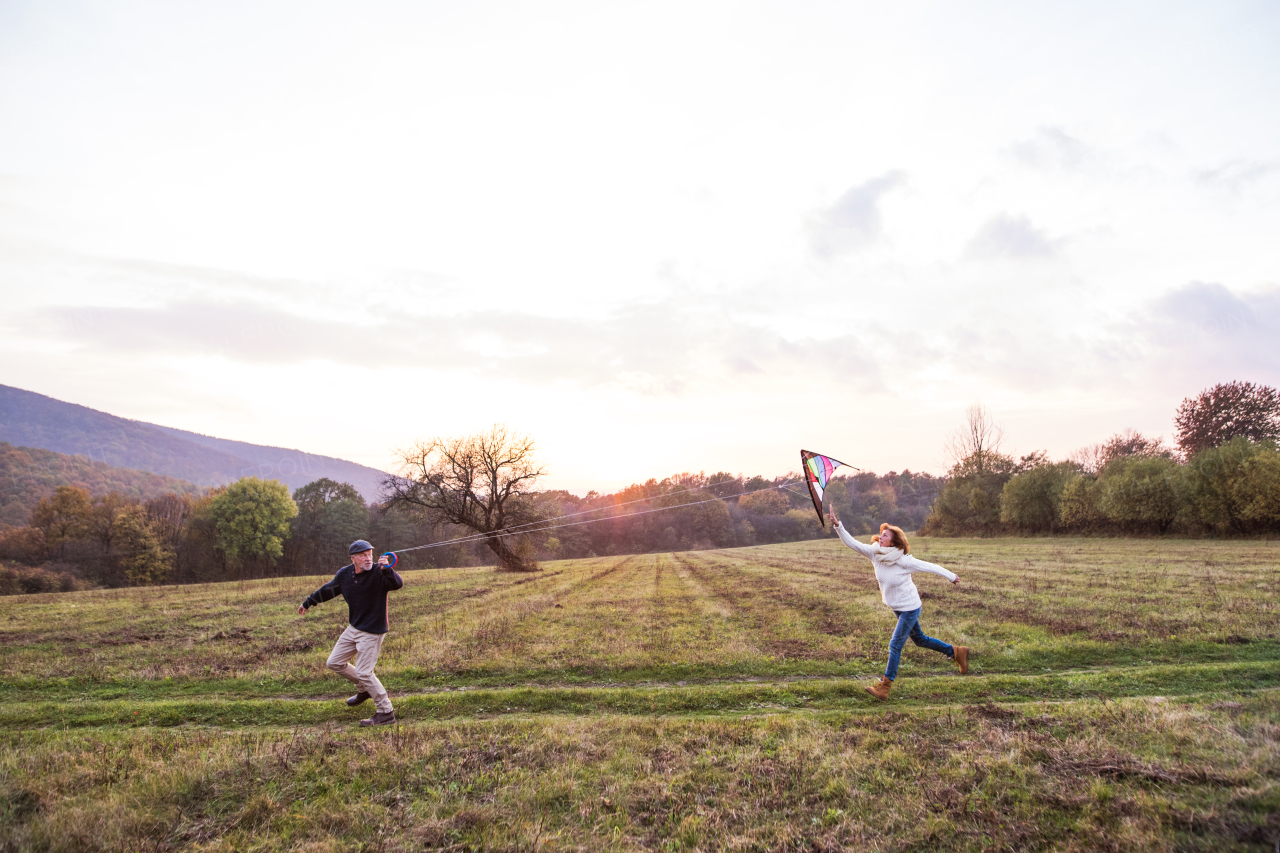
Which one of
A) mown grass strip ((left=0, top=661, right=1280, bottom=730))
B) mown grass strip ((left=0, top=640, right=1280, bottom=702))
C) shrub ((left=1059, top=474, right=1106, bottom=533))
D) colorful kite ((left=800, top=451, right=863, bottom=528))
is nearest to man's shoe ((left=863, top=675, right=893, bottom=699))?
mown grass strip ((left=0, top=661, right=1280, bottom=730))

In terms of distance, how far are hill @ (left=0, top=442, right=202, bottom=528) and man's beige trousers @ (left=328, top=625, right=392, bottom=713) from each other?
9211cm

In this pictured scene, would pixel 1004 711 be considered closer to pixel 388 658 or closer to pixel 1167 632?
pixel 1167 632

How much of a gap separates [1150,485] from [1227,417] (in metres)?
17.0

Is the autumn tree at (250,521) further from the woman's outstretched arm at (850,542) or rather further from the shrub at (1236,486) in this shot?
the shrub at (1236,486)

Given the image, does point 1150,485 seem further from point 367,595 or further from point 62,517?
point 62,517

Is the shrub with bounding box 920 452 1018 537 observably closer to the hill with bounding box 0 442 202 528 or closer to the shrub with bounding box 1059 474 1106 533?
the shrub with bounding box 1059 474 1106 533

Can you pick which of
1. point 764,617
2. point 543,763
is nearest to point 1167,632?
point 764,617

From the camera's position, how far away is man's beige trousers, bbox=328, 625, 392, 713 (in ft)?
29.1

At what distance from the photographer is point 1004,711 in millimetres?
7797

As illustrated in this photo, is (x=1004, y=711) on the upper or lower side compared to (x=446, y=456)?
lower

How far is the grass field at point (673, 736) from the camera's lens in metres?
5.31

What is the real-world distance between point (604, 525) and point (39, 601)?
71.4 meters

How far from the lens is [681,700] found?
950 centimetres

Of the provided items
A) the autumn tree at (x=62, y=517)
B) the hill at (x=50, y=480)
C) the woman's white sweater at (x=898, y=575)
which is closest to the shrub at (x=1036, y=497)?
the woman's white sweater at (x=898, y=575)
